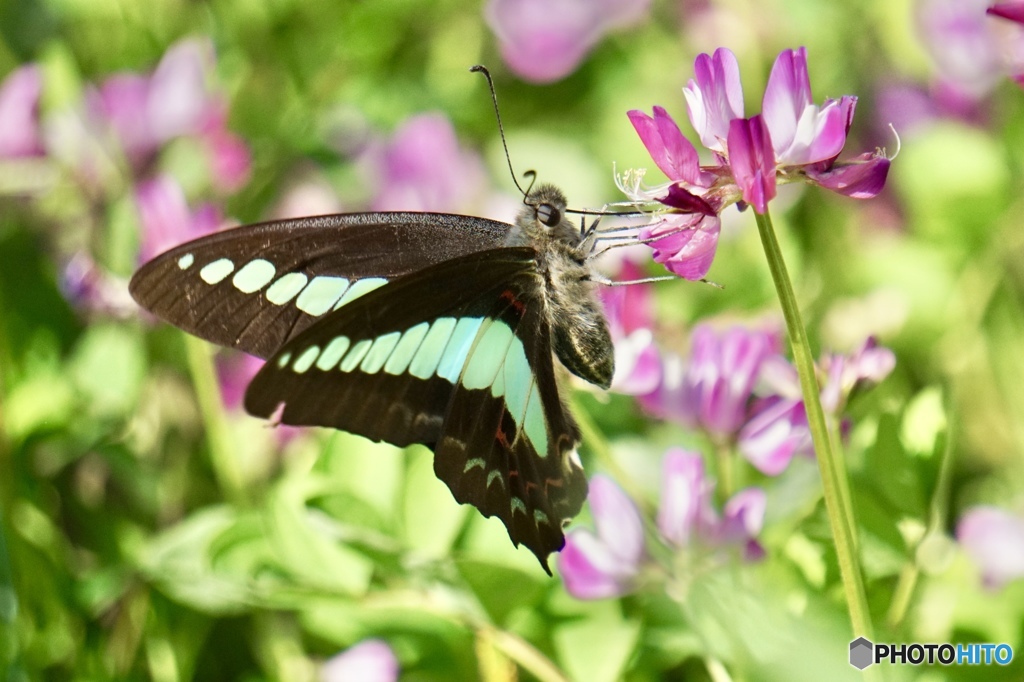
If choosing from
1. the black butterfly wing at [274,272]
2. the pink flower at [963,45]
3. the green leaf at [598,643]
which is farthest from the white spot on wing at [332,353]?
the pink flower at [963,45]

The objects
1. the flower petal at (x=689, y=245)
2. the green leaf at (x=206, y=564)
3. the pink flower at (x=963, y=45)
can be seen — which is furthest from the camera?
the pink flower at (x=963, y=45)

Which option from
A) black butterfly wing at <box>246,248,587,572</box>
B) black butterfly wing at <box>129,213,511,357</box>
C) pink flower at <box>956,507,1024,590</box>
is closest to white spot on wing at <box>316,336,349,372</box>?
black butterfly wing at <box>246,248,587,572</box>

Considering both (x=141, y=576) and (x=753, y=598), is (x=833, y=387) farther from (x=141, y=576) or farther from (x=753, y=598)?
(x=141, y=576)

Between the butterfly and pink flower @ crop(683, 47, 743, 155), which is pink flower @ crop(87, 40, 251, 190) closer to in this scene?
the butterfly

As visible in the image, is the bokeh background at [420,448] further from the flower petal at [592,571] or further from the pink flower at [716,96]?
the pink flower at [716,96]

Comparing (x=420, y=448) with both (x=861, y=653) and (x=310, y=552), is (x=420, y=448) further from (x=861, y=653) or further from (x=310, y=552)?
(x=861, y=653)
